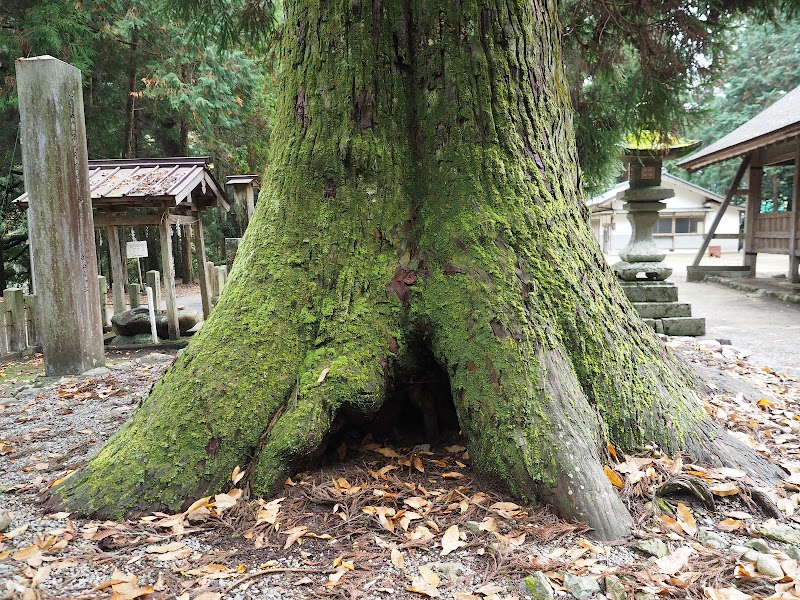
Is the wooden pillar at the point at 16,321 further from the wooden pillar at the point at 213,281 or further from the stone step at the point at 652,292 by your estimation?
the stone step at the point at 652,292

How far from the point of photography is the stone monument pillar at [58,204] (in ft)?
18.8

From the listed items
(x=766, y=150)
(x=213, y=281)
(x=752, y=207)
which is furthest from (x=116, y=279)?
(x=752, y=207)

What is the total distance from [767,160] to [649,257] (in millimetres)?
10608

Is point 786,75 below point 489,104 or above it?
above

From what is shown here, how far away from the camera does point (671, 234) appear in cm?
3591

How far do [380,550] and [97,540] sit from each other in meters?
1.05

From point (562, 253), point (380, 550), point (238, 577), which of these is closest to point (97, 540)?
point (238, 577)

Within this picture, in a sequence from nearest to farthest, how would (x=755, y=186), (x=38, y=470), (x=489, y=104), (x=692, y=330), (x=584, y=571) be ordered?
1. (x=584, y=571)
2. (x=489, y=104)
3. (x=38, y=470)
4. (x=692, y=330)
5. (x=755, y=186)

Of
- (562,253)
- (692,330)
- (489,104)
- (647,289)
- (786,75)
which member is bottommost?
(692,330)

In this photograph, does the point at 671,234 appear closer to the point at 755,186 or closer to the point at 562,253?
the point at 755,186

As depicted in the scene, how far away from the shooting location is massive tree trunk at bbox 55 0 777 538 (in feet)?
7.86

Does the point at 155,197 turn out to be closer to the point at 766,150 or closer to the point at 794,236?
the point at 794,236

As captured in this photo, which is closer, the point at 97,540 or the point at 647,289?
the point at 97,540

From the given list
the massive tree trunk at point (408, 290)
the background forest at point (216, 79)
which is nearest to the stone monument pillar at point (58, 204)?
the background forest at point (216, 79)
